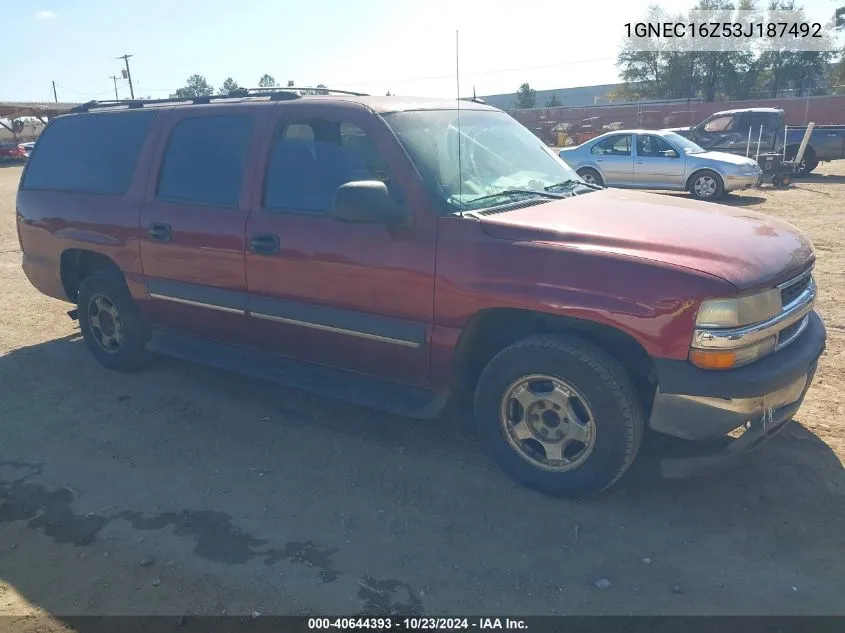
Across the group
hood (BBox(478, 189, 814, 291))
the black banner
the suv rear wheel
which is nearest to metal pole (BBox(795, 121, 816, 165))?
hood (BBox(478, 189, 814, 291))

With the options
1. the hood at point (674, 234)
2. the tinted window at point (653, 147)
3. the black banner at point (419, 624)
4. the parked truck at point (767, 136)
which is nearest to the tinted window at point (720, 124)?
the parked truck at point (767, 136)

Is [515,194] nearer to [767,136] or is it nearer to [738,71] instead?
[767,136]

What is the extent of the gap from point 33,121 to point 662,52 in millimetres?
53154

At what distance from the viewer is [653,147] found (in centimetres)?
1489

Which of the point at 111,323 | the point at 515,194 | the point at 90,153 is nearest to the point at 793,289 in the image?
the point at 515,194

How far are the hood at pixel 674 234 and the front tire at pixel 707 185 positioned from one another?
11249 millimetres

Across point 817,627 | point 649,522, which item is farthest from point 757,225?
point 817,627

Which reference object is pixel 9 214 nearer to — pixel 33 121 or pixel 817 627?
pixel 817 627

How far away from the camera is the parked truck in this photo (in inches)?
706

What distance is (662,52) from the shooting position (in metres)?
59.7

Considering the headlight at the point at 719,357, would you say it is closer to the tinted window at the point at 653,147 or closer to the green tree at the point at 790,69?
the tinted window at the point at 653,147

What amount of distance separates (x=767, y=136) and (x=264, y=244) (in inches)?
688

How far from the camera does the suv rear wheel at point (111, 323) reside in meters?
5.27

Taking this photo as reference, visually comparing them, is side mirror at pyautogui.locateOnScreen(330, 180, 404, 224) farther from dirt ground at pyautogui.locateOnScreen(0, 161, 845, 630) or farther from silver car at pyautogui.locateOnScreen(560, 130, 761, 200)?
silver car at pyautogui.locateOnScreen(560, 130, 761, 200)
